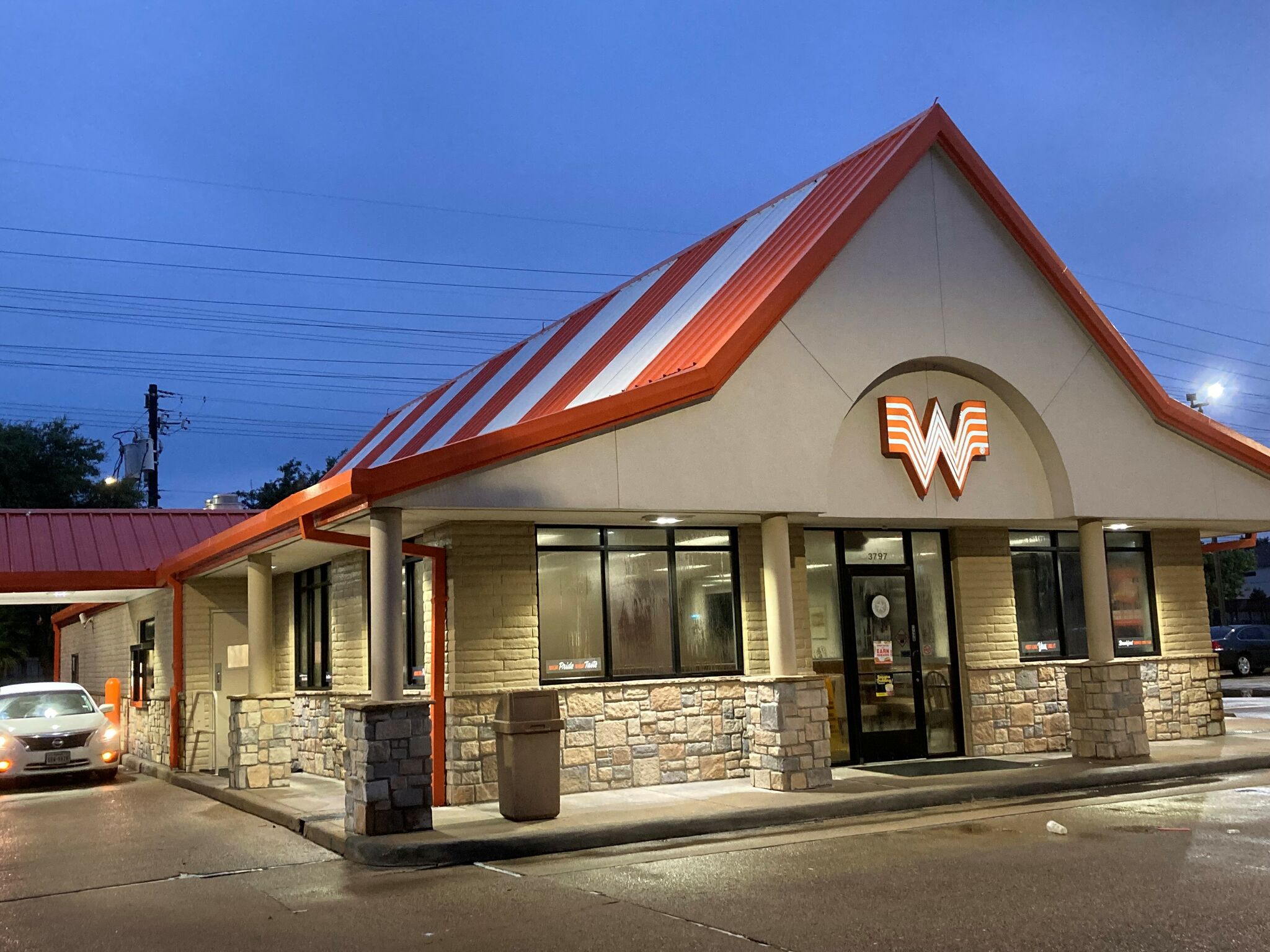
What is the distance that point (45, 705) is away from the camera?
2091 cm

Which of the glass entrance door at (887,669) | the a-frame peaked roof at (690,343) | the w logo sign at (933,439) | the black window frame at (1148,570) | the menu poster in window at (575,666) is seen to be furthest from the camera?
the black window frame at (1148,570)

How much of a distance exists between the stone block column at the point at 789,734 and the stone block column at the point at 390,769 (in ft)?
12.8

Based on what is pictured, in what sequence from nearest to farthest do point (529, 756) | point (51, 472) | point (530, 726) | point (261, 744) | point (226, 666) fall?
1. point (529, 756)
2. point (530, 726)
3. point (261, 744)
4. point (226, 666)
5. point (51, 472)

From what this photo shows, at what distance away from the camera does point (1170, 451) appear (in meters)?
16.5

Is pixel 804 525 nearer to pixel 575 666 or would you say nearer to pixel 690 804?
pixel 575 666

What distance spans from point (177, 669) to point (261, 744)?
4522mm

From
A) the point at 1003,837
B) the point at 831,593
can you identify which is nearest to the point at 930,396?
the point at 831,593

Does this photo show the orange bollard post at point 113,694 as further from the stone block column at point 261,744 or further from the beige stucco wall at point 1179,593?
the beige stucco wall at point 1179,593

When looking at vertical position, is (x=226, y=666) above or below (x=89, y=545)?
below

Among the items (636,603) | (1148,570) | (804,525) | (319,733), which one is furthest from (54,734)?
(1148,570)

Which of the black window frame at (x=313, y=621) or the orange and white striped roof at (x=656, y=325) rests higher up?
the orange and white striped roof at (x=656, y=325)

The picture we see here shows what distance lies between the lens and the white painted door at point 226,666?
19703mm

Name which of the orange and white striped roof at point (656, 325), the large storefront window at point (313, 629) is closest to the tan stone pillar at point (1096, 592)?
the orange and white striped roof at point (656, 325)

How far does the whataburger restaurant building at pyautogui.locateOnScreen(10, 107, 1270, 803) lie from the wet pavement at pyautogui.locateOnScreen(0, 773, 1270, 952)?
2.30 m
